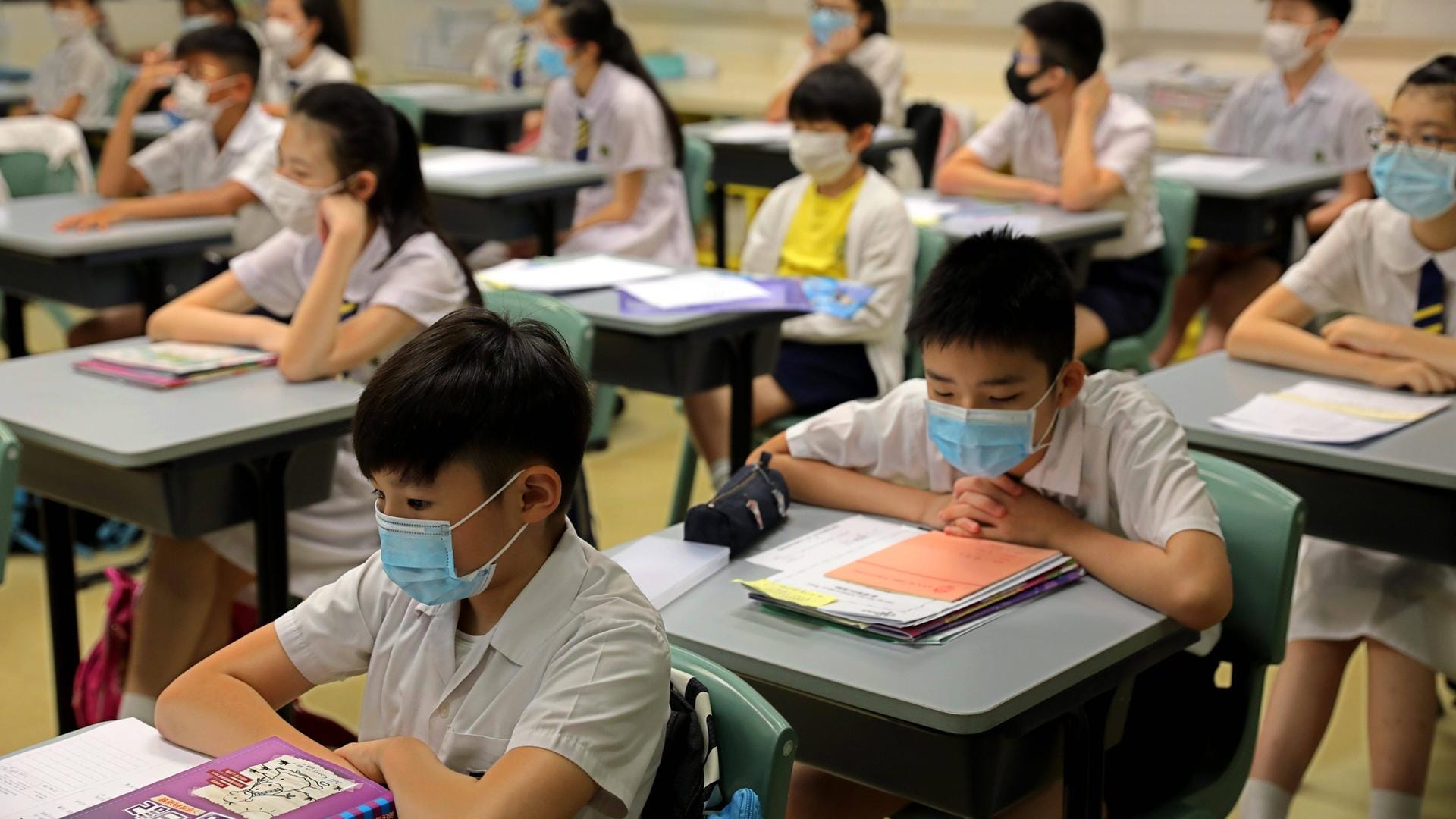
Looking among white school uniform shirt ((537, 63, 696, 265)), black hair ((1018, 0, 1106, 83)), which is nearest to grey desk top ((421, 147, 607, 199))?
white school uniform shirt ((537, 63, 696, 265))

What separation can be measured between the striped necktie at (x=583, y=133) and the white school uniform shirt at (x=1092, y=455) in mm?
3016

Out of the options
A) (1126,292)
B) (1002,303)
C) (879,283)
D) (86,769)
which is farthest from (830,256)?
(86,769)

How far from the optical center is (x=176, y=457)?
2.27 metres

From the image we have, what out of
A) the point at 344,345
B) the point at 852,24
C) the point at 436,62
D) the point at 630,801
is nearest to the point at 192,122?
the point at 344,345

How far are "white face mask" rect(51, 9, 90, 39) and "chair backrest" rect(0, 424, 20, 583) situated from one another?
5452 millimetres

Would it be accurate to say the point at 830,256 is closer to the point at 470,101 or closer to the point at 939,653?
the point at 939,653

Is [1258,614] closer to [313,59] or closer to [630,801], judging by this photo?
[630,801]

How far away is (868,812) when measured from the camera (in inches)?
74.6

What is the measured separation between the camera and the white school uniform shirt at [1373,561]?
2.28m

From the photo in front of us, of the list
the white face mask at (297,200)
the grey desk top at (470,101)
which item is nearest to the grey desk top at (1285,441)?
the white face mask at (297,200)

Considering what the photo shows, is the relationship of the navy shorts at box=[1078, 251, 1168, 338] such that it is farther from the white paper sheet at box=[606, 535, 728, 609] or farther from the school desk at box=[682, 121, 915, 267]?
the white paper sheet at box=[606, 535, 728, 609]

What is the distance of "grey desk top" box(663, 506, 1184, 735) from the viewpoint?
1524mm

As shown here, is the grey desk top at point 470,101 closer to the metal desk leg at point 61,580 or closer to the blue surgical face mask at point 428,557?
the metal desk leg at point 61,580

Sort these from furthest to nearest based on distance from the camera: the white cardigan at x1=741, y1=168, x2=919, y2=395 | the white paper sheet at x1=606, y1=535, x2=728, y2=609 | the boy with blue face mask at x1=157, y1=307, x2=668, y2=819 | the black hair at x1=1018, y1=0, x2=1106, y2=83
Result: the black hair at x1=1018, y1=0, x2=1106, y2=83 < the white cardigan at x1=741, y1=168, x2=919, y2=395 < the white paper sheet at x1=606, y1=535, x2=728, y2=609 < the boy with blue face mask at x1=157, y1=307, x2=668, y2=819
